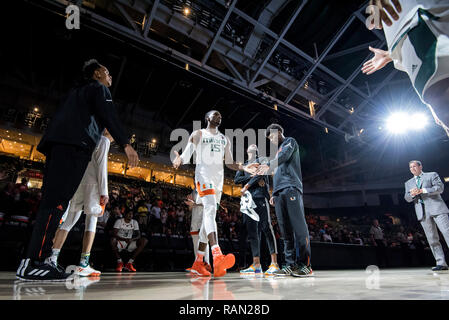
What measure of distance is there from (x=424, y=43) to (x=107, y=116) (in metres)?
2.02

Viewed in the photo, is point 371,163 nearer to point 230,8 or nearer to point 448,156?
point 448,156

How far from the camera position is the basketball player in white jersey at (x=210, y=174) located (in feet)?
7.52

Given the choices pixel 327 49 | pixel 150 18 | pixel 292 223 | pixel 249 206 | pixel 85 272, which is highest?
pixel 327 49

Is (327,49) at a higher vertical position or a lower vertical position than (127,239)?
higher

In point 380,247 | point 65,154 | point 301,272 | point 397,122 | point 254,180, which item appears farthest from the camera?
point 397,122

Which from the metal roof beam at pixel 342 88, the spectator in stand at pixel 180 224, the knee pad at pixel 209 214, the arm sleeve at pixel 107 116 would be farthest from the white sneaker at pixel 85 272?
the metal roof beam at pixel 342 88

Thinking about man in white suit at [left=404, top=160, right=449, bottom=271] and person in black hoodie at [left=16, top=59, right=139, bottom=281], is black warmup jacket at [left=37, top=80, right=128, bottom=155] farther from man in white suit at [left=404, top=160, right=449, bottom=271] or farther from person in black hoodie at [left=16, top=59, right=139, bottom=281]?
man in white suit at [left=404, top=160, right=449, bottom=271]

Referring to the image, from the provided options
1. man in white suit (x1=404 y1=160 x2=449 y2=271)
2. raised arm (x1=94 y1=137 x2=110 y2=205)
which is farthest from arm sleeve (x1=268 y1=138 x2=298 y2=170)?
man in white suit (x1=404 y1=160 x2=449 y2=271)

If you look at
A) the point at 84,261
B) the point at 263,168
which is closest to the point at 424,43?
the point at 263,168

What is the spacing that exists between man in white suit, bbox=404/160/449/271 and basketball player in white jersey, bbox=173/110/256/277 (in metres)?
3.42

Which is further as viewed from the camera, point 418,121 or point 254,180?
point 418,121

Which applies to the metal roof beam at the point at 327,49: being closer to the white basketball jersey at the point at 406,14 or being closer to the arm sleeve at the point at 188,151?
the arm sleeve at the point at 188,151

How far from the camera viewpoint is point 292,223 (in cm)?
260

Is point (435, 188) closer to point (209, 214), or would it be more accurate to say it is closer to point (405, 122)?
point (209, 214)
